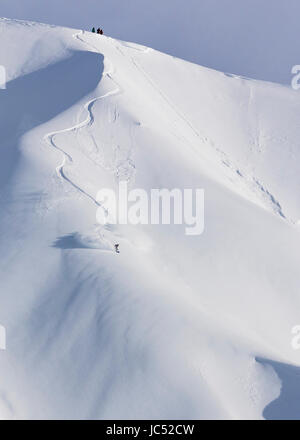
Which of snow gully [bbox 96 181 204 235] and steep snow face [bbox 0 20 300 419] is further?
snow gully [bbox 96 181 204 235]

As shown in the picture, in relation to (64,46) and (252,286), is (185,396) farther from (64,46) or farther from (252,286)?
(64,46)

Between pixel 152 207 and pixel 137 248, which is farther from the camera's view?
pixel 152 207

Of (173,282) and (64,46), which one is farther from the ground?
(64,46)

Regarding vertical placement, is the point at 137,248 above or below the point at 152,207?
below

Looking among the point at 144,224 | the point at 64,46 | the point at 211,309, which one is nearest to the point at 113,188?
the point at 144,224

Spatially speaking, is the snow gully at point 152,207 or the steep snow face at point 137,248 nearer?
the steep snow face at point 137,248

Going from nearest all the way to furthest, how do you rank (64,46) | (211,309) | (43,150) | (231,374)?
(231,374) → (211,309) → (43,150) → (64,46)
